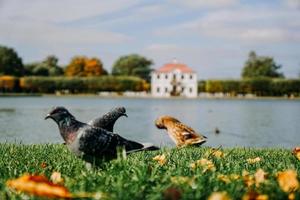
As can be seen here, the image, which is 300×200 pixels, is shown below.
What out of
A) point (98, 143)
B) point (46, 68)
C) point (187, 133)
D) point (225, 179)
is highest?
point (46, 68)

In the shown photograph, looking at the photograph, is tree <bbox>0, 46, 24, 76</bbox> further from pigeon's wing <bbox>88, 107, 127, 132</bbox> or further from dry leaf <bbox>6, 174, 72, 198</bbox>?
dry leaf <bbox>6, 174, 72, 198</bbox>

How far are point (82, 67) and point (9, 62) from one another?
16.2 metres

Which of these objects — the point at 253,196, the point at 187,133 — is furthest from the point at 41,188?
the point at 187,133

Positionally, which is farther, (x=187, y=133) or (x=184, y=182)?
(x=187, y=133)

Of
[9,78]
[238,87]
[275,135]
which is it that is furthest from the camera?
[238,87]

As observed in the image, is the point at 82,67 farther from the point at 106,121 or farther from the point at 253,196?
the point at 253,196

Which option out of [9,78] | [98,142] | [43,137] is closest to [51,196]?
[98,142]

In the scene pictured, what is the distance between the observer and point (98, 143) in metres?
4.22

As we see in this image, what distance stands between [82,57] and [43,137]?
9358 cm

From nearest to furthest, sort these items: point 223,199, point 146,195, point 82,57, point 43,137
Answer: point 223,199 < point 146,195 < point 43,137 < point 82,57

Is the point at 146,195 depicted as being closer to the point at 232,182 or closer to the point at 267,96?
the point at 232,182

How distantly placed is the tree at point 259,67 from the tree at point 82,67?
3049 cm

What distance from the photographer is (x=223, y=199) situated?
2.62 m

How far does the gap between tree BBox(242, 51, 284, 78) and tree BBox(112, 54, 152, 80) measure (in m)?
22.2
